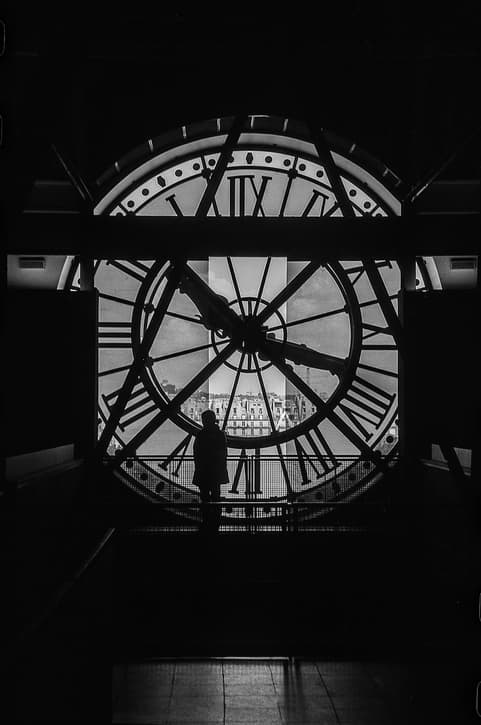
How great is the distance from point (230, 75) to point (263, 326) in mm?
3677

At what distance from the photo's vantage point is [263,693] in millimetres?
4008

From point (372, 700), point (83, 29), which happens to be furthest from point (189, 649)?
point (83, 29)

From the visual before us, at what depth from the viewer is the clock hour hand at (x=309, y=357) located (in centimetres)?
727

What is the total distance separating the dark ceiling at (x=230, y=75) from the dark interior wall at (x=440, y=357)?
113 cm

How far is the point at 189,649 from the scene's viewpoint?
4711 mm

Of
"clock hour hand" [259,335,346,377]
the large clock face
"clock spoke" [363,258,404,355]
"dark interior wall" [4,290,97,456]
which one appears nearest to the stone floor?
"clock spoke" [363,258,404,355]

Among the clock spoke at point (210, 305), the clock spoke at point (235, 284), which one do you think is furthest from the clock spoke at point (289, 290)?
the clock spoke at point (235, 284)

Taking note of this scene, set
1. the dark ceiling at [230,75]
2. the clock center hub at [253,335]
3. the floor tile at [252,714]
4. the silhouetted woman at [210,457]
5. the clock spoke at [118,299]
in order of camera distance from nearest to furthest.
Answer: the dark ceiling at [230,75]
the floor tile at [252,714]
the clock center hub at [253,335]
the silhouetted woman at [210,457]
the clock spoke at [118,299]

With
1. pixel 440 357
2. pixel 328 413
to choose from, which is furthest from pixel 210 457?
pixel 440 357

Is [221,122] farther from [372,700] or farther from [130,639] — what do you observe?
[372,700]

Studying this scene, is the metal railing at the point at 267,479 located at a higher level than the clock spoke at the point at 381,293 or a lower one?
lower

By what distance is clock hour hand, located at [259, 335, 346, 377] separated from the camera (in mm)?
7270

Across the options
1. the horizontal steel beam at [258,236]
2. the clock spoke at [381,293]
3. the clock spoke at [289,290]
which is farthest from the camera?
the clock spoke at [289,290]

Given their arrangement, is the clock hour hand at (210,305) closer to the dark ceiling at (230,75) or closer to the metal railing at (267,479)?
the dark ceiling at (230,75)
